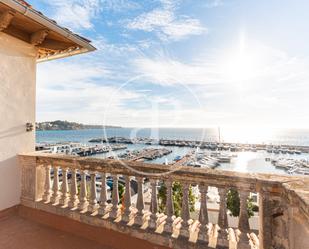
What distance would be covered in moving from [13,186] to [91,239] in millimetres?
1813

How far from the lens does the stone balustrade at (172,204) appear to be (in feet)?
5.42

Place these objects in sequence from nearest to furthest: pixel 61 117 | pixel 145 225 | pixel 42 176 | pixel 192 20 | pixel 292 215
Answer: pixel 292 215 → pixel 145 225 → pixel 42 176 → pixel 192 20 → pixel 61 117

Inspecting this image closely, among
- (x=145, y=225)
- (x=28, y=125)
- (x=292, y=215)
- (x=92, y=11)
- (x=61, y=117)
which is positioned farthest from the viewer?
(x=61, y=117)

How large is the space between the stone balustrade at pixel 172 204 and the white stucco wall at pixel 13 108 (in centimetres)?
20

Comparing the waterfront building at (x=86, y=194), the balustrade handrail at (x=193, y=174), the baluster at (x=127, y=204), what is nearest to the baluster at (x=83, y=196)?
the waterfront building at (x=86, y=194)

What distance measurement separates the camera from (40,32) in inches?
145

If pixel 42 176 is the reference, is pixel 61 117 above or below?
above

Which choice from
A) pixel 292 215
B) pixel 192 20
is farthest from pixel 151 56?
pixel 292 215

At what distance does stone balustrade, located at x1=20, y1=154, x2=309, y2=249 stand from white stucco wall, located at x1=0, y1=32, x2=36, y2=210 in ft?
0.65

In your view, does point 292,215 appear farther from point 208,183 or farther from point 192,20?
point 192,20

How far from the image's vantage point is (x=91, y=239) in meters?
Answer: 2.81

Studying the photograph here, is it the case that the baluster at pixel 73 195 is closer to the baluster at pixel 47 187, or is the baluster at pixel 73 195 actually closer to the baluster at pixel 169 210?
the baluster at pixel 47 187

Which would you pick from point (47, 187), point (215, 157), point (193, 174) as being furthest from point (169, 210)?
point (215, 157)

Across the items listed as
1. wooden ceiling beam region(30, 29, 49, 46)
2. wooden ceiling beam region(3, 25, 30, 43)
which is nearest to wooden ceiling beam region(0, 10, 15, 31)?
wooden ceiling beam region(3, 25, 30, 43)
